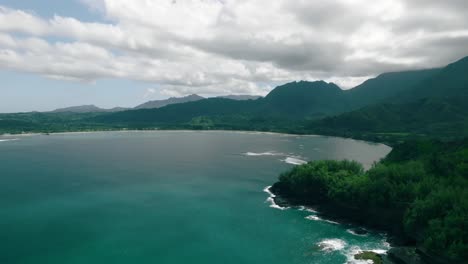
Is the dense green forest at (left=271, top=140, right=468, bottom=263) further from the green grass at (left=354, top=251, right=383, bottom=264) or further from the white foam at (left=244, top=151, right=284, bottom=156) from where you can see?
the white foam at (left=244, top=151, right=284, bottom=156)

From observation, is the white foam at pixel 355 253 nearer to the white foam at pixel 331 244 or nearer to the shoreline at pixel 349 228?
the shoreline at pixel 349 228

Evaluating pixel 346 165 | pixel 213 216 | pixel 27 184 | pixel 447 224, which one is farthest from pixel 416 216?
pixel 27 184

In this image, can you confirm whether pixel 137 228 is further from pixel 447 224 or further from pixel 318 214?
pixel 447 224

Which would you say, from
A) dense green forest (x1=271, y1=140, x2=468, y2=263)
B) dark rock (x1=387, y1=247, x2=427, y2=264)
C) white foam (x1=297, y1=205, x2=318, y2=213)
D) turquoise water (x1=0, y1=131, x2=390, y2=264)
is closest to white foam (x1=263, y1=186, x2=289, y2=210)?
turquoise water (x1=0, y1=131, x2=390, y2=264)

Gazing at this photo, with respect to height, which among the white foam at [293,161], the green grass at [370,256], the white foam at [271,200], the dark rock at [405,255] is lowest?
the green grass at [370,256]

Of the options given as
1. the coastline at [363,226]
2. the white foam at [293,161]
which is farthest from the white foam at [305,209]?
the white foam at [293,161]

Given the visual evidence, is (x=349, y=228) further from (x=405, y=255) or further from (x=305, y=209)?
(x=405, y=255)
